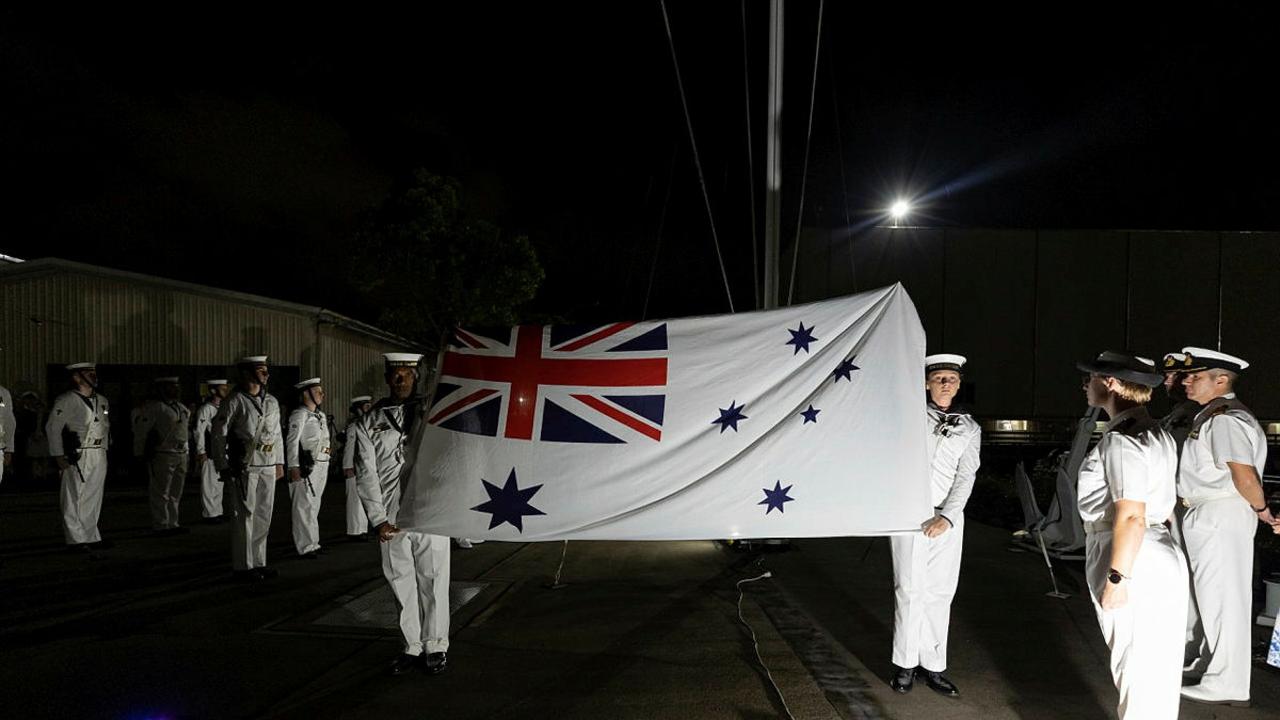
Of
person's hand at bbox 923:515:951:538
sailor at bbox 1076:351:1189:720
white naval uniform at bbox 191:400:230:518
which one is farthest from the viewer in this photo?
white naval uniform at bbox 191:400:230:518

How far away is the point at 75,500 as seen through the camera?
9398 mm

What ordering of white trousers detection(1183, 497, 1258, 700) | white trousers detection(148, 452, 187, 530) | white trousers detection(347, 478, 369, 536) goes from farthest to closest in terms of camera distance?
white trousers detection(148, 452, 187, 530), white trousers detection(347, 478, 369, 536), white trousers detection(1183, 497, 1258, 700)

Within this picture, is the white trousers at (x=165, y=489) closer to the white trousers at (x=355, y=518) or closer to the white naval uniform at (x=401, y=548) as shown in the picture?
the white trousers at (x=355, y=518)

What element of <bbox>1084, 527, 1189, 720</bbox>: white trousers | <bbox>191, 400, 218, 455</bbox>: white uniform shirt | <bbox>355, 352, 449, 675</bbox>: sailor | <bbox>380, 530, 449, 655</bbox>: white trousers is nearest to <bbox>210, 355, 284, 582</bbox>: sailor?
<bbox>355, 352, 449, 675</bbox>: sailor

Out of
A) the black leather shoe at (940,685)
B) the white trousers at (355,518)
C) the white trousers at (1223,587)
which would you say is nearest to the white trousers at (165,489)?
the white trousers at (355,518)

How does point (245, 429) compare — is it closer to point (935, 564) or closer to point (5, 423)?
point (5, 423)

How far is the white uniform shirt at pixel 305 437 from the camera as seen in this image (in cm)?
925

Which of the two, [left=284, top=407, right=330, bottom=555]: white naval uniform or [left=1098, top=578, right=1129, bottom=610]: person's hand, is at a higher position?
[left=1098, top=578, right=1129, bottom=610]: person's hand

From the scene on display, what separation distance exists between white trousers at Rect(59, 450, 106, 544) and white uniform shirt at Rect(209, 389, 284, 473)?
2.54 meters

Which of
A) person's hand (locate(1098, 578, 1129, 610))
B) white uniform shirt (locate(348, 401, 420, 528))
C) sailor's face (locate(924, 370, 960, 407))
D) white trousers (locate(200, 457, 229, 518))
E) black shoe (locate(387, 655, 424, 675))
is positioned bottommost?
white trousers (locate(200, 457, 229, 518))

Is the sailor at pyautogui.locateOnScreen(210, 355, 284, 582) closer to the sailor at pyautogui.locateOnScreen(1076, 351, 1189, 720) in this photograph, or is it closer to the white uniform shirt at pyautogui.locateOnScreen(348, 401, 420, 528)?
the white uniform shirt at pyautogui.locateOnScreen(348, 401, 420, 528)

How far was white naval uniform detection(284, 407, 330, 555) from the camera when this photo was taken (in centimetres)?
923

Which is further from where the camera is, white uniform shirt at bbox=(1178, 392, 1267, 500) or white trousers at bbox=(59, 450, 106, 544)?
white trousers at bbox=(59, 450, 106, 544)

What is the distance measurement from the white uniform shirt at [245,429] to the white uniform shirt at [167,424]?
3.82 metres
